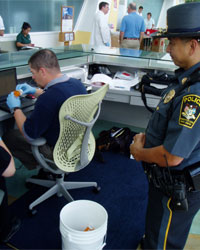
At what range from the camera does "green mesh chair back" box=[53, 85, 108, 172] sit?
56.1 inches

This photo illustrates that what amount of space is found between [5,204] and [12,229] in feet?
0.85

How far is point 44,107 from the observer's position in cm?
148

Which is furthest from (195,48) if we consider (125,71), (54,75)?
(125,71)

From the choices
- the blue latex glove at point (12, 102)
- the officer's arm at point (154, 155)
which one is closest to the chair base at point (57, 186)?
the blue latex glove at point (12, 102)

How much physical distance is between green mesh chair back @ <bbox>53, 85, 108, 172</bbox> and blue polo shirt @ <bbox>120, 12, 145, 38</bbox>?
151 inches

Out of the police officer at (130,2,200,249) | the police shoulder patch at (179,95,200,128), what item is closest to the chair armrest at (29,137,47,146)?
the police officer at (130,2,200,249)

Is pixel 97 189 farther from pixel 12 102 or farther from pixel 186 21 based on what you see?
pixel 186 21

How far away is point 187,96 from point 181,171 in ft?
1.15

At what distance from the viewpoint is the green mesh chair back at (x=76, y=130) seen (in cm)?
142

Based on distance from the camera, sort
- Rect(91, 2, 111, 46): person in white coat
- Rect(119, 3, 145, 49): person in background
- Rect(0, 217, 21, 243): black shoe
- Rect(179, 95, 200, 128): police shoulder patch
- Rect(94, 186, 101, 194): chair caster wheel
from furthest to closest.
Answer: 1. Rect(119, 3, 145, 49): person in background
2. Rect(91, 2, 111, 46): person in white coat
3. Rect(94, 186, 101, 194): chair caster wheel
4. Rect(0, 217, 21, 243): black shoe
5. Rect(179, 95, 200, 128): police shoulder patch

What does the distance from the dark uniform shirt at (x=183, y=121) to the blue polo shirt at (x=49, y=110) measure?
0.70 meters

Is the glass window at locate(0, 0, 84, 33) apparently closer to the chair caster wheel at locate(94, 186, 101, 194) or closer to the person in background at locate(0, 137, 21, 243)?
the chair caster wheel at locate(94, 186, 101, 194)

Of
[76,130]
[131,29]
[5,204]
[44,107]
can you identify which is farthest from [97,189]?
[131,29]

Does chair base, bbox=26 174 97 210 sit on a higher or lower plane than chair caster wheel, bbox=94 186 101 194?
higher
